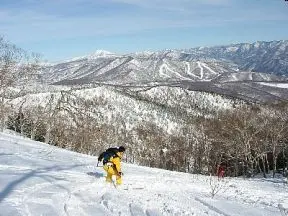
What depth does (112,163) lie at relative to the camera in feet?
57.8

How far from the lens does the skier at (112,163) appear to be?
1723cm

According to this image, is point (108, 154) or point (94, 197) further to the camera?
point (108, 154)

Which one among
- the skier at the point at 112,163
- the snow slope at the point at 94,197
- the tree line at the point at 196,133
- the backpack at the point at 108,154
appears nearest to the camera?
the snow slope at the point at 94,197

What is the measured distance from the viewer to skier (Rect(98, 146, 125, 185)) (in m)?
17.2

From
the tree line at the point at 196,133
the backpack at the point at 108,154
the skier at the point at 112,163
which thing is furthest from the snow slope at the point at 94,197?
the tree line at the point at 196,133

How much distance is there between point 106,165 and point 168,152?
7567 centimetres

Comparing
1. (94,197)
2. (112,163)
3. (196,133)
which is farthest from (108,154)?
(196,133)

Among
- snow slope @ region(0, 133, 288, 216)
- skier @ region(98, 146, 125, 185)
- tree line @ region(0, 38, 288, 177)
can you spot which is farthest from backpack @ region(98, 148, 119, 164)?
tree line @ region(0, 38, 288, 177)

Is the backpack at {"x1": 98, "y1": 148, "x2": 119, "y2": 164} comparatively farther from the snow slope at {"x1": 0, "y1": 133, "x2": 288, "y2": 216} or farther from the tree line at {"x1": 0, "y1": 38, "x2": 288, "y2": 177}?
the tree line at {"x1": 0, "y1": 38, "x2": 288, "y2": 177}

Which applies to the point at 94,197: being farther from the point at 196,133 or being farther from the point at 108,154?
the point at 196,133

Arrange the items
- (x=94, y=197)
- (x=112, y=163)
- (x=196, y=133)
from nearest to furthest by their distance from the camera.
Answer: (x=94, y=197)
(x=112, y=163)
(x=196, y=133)

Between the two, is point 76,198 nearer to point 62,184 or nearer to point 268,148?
point 62,184

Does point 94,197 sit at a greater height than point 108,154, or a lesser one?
lesser

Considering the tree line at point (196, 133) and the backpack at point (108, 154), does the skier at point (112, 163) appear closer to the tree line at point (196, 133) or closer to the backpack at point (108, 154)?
the backpack at point (108, 154)
